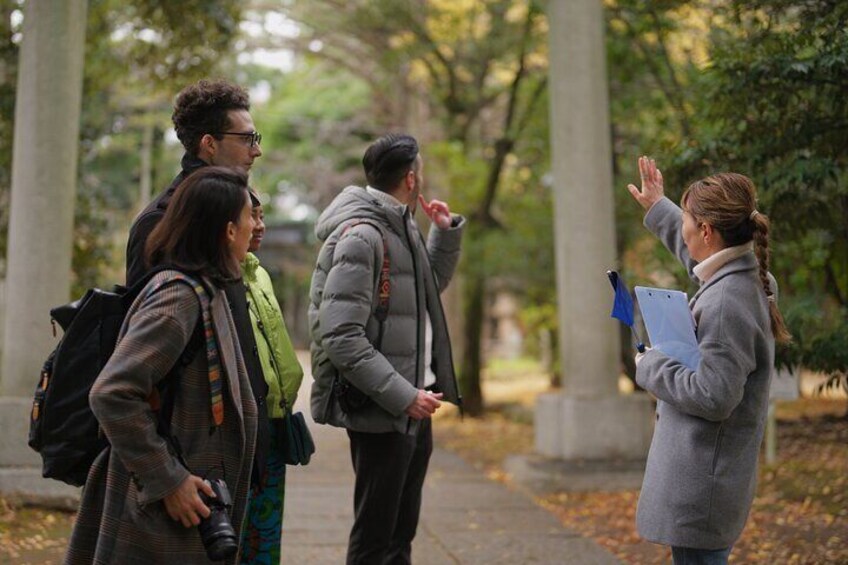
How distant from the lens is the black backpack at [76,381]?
3.08 meters

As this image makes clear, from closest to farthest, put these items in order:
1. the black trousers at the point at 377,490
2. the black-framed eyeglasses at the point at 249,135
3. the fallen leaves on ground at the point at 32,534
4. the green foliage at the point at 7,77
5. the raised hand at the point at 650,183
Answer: the black-framed eyeglasses at the point at 249,135, the raised hand at the point at 650,183, the black trousers at the point at 377,490, the fallen leaves on ground at the point at 32,534, the green foliage at the point at 7,77

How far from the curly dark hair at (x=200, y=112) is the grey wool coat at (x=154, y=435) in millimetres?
955

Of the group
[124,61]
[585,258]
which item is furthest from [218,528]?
[124,61]

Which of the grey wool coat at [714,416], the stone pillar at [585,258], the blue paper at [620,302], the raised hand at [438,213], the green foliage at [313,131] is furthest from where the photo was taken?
the green foliage at [313,131]

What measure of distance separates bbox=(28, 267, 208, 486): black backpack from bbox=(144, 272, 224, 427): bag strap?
93mm

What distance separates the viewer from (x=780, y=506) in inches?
314

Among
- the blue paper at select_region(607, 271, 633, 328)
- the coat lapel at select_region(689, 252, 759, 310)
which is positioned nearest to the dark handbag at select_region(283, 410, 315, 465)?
the blue paper at select_region(607, 271, 633, 328)

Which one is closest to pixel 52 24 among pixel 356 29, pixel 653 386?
pixel 653 386

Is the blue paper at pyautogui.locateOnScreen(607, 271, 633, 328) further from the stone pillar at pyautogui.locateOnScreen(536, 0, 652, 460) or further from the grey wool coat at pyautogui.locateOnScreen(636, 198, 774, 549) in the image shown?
the stone pillar at pyautogui.locateOnScreen(536, 0, 652, 460)

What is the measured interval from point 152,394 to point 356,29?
15.1m

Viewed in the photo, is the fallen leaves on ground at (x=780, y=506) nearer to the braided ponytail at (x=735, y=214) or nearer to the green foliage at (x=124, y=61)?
the braided ponytail at (x=735, y=214)

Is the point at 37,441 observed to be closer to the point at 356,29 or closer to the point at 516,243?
the point at 516,243

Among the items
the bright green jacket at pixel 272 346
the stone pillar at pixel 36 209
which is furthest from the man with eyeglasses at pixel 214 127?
the stone pillar at pixel 36 209

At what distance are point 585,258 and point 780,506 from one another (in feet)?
8.23
